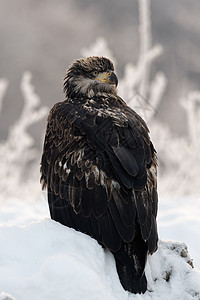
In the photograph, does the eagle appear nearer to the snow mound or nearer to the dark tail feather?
the dark tail feather

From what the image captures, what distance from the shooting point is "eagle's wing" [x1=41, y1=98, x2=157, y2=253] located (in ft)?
15.9

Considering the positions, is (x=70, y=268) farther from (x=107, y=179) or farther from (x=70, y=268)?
(x=107, y=179)

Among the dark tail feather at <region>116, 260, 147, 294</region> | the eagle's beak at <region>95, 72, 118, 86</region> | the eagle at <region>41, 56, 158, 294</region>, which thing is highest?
the eagle's beak at <region>95, 72, 118, 86</region>

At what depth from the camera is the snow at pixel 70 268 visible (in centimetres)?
391

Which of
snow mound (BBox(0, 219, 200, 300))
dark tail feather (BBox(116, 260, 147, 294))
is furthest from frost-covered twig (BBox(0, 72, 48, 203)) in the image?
dark tail feather (BBox(116, 260, 147, 294))

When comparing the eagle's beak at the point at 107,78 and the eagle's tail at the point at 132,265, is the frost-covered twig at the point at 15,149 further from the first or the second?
the eagle's tail at the point at 132,265

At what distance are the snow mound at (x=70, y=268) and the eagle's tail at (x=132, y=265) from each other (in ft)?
0.20

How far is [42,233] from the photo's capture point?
15.4 feet

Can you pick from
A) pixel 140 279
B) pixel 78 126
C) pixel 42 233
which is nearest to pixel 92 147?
pixel 78 126

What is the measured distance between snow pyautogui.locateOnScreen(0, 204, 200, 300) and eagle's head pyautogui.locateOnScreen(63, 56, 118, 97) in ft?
6.32

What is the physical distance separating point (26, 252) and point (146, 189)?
141cm

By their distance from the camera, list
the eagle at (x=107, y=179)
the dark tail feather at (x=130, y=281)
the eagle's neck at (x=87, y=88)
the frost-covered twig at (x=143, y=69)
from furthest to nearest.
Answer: the frost-covered twig at (x=143, y=69), the eagle's neck at (x=87, y=88), the eagle at (x=107, y=179), the dark tail feather at (x=130, y=281)

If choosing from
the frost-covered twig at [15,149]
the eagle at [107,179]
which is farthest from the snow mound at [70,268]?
the frost-covered twig at [15,149]

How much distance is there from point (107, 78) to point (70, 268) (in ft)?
9.58
